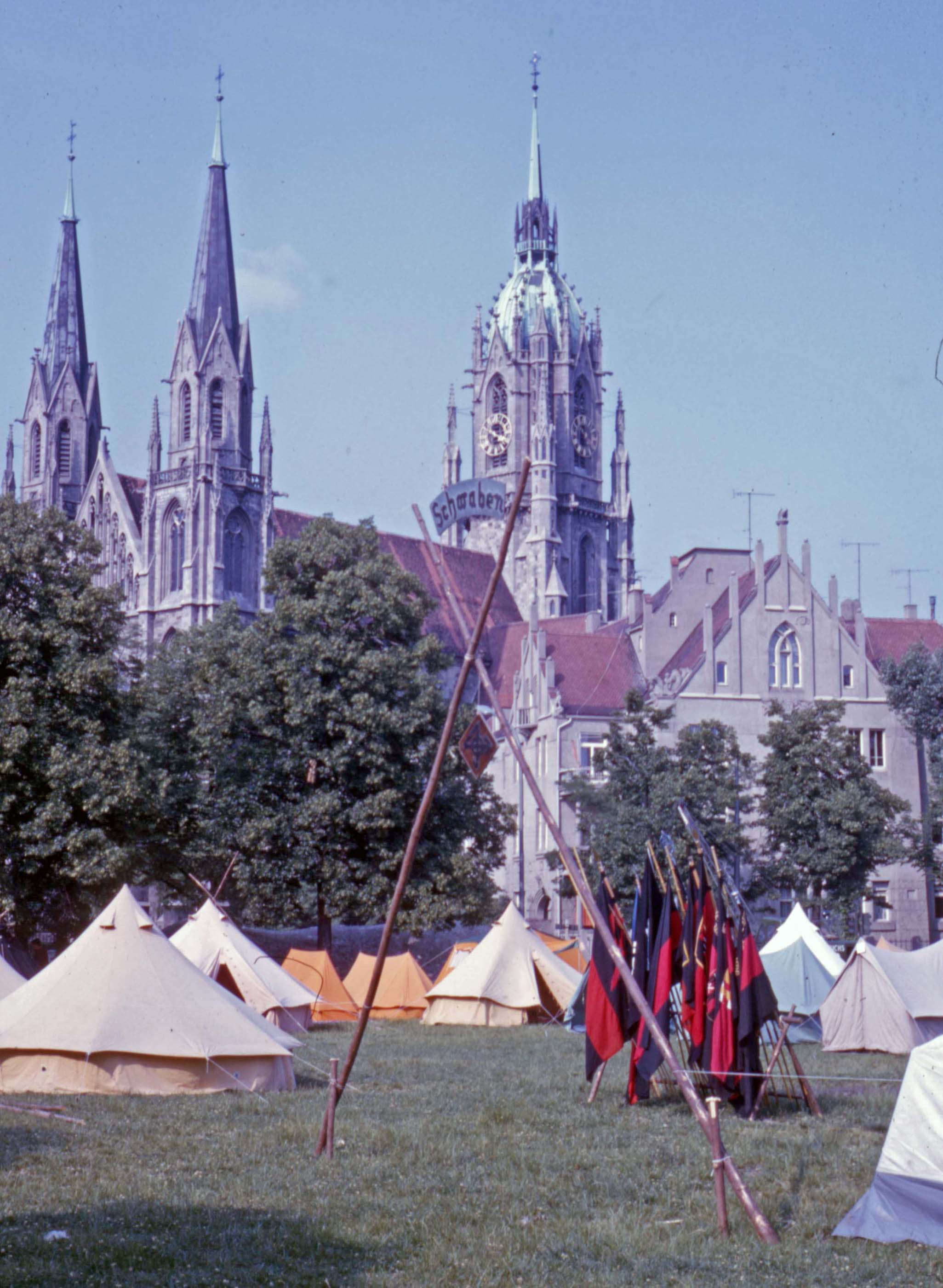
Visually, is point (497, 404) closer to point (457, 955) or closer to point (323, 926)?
point (323, 926)

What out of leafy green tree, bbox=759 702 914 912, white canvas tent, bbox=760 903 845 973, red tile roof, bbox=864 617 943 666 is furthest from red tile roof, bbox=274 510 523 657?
white canvas tent, bbox=760 903 845 973

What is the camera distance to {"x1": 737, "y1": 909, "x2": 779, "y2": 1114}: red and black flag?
16.1 meters

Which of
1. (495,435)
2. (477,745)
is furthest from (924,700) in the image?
(495,435)

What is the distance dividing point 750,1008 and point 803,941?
19454mm

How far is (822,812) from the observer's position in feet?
168

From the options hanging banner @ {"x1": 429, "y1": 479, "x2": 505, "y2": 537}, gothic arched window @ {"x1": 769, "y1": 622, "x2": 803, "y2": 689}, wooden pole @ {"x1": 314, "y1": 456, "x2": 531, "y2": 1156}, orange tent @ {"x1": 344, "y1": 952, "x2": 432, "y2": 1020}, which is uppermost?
hanging banner @ {"x1": 429, "y1": 479, "x2": 505, "y2": 537}

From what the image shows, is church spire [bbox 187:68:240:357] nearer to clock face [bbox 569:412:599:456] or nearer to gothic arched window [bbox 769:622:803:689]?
clock face [bbox 569:412:599:456]

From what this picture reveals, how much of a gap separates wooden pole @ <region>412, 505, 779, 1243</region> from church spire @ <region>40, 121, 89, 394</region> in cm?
10296

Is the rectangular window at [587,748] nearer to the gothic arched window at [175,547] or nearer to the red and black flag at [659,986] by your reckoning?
the red and black flag at [659,986]

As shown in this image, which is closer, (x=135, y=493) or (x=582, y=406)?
(x=135, y=493)

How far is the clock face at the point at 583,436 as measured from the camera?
425ft

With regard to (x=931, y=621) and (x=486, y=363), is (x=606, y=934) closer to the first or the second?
(x=931, y=621)

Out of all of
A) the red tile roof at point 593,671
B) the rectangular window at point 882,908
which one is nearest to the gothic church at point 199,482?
the red tile roof at point 593,671

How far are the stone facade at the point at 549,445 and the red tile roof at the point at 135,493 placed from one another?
89.9ft
